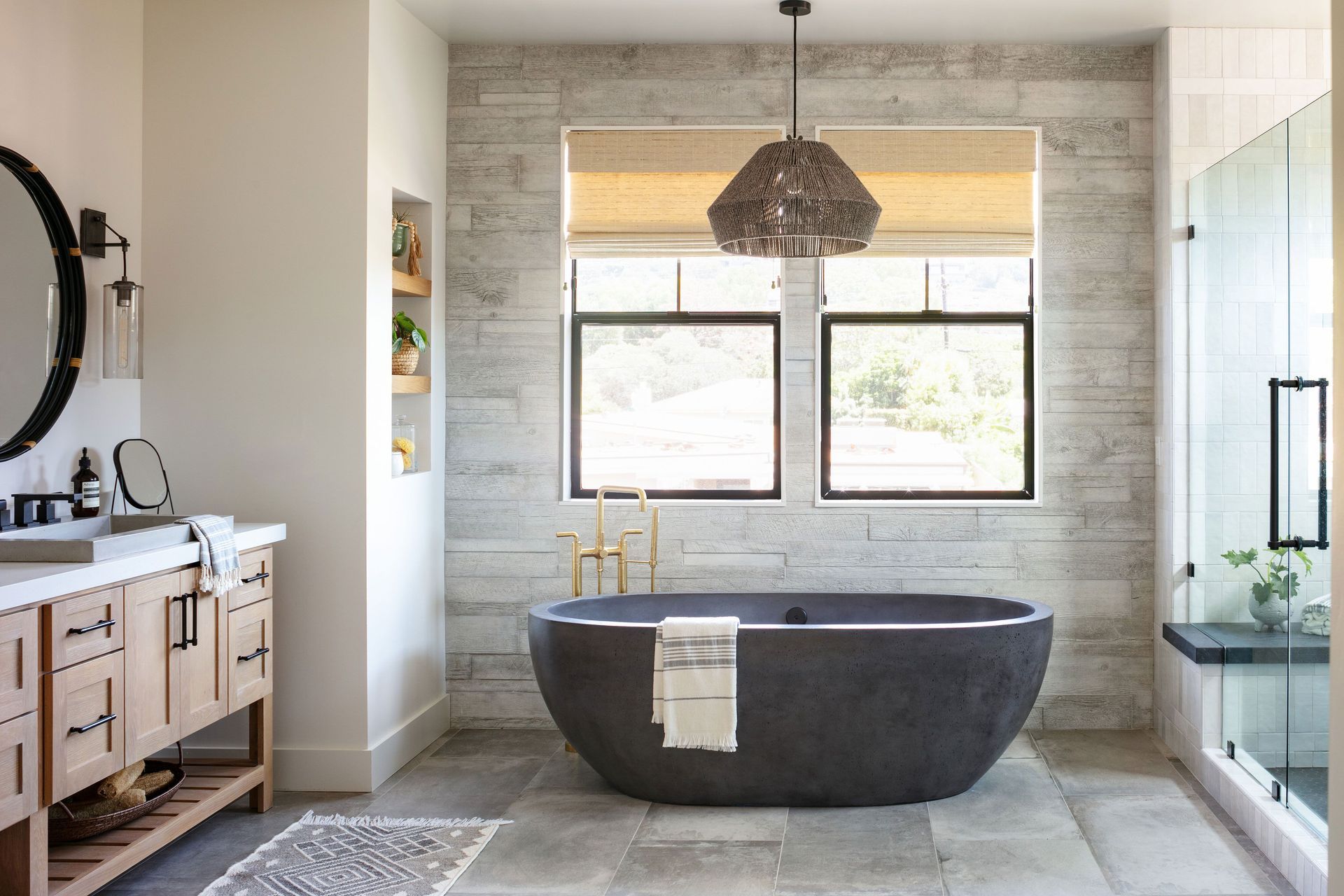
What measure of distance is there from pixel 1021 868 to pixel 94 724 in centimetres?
255

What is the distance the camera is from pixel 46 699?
2.46 meters

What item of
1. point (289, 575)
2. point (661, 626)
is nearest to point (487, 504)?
point (289, 575)

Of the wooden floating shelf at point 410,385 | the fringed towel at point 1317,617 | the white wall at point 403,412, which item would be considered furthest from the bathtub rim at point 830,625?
the wooden floating shelf at point 410,385

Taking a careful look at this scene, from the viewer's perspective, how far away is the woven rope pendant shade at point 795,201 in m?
3.04

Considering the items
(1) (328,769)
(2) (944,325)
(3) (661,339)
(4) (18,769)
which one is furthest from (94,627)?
(2) (944,325)

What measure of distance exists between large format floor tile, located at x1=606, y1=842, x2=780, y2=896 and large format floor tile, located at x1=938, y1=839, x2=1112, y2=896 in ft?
1.73

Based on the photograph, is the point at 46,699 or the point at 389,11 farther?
the point at 389,11

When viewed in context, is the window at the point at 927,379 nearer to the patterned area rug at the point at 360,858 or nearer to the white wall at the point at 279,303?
the white wall at the point at 279,303

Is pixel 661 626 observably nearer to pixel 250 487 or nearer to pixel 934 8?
pixel 250 487

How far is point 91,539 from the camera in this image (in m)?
2.76

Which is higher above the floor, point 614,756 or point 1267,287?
point 1267,287

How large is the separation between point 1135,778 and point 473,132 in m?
3.71

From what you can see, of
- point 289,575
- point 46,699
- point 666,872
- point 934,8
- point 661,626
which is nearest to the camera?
point 46,699

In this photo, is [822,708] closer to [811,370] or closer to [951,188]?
[811,370]
